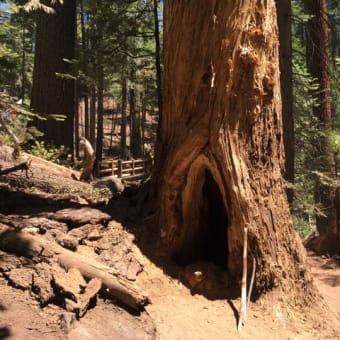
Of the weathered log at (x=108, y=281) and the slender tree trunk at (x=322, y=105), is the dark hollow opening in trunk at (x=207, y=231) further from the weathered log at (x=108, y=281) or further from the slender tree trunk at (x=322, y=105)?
the slender tree trunk at (x=322, y=105)

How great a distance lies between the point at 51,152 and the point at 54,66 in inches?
103

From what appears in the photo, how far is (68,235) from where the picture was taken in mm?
4859

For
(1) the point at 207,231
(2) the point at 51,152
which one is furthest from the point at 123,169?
(1) the point at 207,231

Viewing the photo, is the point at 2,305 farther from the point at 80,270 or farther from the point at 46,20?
the point at 46,20

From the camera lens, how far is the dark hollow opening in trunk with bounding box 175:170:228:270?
216 inches

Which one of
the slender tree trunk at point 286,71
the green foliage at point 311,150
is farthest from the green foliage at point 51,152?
the green foliage at point 311,150

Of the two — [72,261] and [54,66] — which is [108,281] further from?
[54,66]

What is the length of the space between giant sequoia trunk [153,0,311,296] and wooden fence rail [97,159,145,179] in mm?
13431

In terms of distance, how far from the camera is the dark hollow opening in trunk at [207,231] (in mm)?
5480

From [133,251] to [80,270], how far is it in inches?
40.2

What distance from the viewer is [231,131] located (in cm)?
491

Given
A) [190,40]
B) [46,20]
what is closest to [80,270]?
[190,40]

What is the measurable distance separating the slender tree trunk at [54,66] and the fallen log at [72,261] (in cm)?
747

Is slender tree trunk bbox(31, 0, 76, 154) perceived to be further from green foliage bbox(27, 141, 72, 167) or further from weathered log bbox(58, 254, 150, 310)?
weathered log bbox(58, 254, 150, 310)
